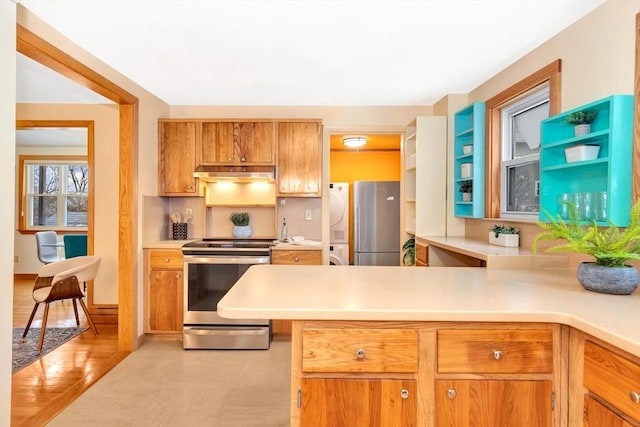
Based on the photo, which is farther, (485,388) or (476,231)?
(476,231)

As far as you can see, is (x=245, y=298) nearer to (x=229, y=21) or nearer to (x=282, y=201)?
(x=229, y=21)

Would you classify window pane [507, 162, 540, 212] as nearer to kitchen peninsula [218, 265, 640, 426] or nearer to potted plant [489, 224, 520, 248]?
potted plant [489, 224, 520, 248]

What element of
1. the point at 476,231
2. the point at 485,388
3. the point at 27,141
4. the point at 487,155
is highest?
the point at 27,141

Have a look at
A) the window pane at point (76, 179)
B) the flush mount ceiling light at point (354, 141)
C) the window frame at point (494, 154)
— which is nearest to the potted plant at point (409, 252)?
the window frame at point (494, 154)

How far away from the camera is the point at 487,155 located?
3.12 meters

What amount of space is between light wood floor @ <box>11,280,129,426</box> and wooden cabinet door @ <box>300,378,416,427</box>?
1929 mm

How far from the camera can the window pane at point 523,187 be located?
2.76m

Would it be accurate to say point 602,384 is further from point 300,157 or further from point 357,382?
point 300,157

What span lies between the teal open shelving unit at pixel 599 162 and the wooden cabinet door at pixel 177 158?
306 centimetres

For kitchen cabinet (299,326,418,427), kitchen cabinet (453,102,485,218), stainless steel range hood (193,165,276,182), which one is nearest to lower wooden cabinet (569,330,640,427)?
kitchen cabinet (299,326,418,427)

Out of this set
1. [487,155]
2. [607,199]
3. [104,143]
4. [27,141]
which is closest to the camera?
[607,199]

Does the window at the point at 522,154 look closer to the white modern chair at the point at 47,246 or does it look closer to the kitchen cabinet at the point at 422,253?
the kitchen cabinet at the point at 422,253

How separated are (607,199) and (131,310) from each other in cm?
353

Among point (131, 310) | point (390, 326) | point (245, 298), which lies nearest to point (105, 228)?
point (131, 310)
